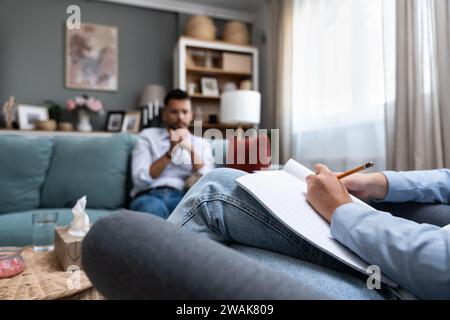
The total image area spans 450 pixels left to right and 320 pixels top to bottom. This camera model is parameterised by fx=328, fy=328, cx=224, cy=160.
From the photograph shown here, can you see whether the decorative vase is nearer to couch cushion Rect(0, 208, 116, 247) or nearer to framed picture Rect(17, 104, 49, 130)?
framed picture Rect(17, 104, 49, 130)

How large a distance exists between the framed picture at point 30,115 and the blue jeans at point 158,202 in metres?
1.65

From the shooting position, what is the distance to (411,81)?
1571 mm

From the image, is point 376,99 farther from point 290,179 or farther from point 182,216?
point 182,216

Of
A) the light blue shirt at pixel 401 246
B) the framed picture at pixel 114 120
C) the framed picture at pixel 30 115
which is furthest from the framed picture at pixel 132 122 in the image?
the light blue shirt at pixel 401 246

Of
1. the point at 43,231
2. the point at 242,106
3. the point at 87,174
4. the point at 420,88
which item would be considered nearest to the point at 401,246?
the point at 43,231

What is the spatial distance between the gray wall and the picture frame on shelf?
39 centimetres

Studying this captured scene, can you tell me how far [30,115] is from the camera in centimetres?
279

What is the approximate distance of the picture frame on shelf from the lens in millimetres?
3238

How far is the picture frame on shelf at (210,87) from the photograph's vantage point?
324cm

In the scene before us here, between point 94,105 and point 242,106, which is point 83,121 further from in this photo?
point 242,106

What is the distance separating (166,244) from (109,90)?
10.3 feet

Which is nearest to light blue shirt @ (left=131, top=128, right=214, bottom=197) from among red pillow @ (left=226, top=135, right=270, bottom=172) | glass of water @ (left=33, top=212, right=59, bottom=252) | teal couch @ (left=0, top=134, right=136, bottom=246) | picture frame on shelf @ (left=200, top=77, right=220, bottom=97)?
teal couch @ (left=0, top=134, right=136, bottom=246)

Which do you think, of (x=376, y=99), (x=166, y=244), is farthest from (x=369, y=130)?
(x=166, y=244)

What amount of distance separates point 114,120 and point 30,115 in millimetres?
→ 685
